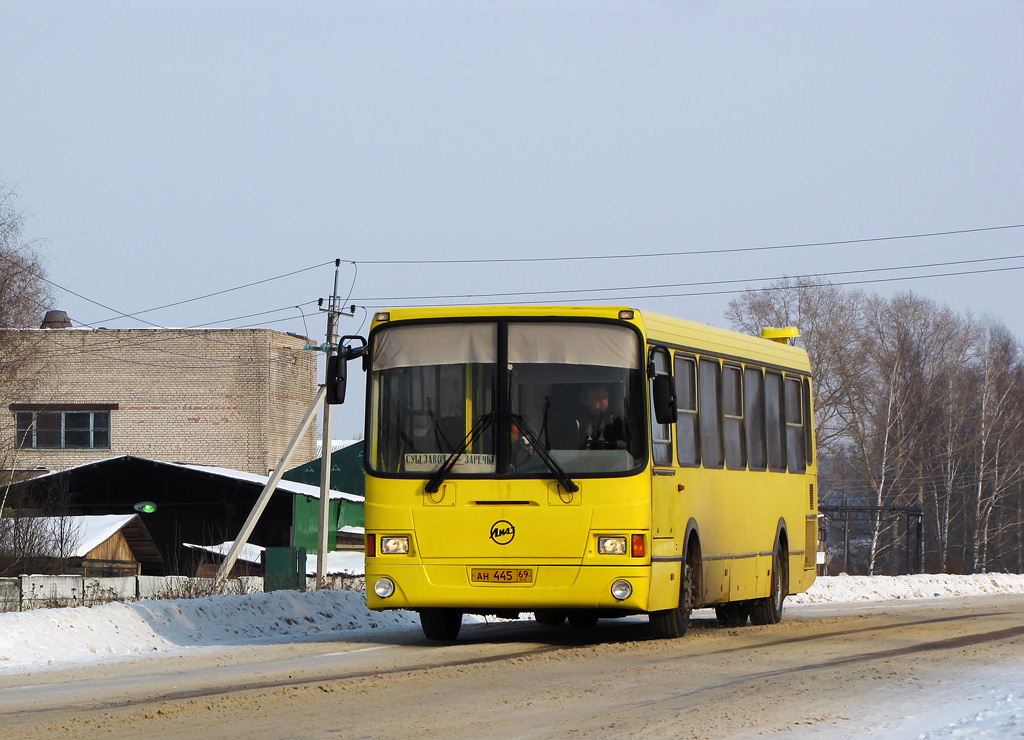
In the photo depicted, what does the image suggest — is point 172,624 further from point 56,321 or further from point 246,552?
point 56,321

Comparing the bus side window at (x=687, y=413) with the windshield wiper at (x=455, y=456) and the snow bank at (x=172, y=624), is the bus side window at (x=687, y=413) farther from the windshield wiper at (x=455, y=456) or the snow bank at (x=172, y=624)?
the snow bank at (x=172, y=624)

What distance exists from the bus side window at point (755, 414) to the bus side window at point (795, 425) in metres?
1.09

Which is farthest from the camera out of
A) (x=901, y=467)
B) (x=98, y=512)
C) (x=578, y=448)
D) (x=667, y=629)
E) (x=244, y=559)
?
(x=901, y=467)

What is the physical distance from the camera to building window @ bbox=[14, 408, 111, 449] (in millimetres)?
62188

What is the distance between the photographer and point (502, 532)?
13.5 metres

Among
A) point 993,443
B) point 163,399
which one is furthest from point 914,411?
A: point 163,399

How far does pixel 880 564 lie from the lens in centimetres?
7244

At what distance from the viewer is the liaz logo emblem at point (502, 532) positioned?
1348cm

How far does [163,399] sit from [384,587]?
49855 millimetres

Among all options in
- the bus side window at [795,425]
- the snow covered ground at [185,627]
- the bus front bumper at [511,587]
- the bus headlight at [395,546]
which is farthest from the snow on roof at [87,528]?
the bus front bumper at [511,587]

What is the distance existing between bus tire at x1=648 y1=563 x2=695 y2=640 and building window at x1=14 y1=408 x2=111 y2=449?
50707 millimetres

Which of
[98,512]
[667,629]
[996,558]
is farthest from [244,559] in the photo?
[996,558]

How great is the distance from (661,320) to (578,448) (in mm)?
1788

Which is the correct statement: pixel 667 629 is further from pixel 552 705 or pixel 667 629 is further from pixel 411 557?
pixel 552 705
